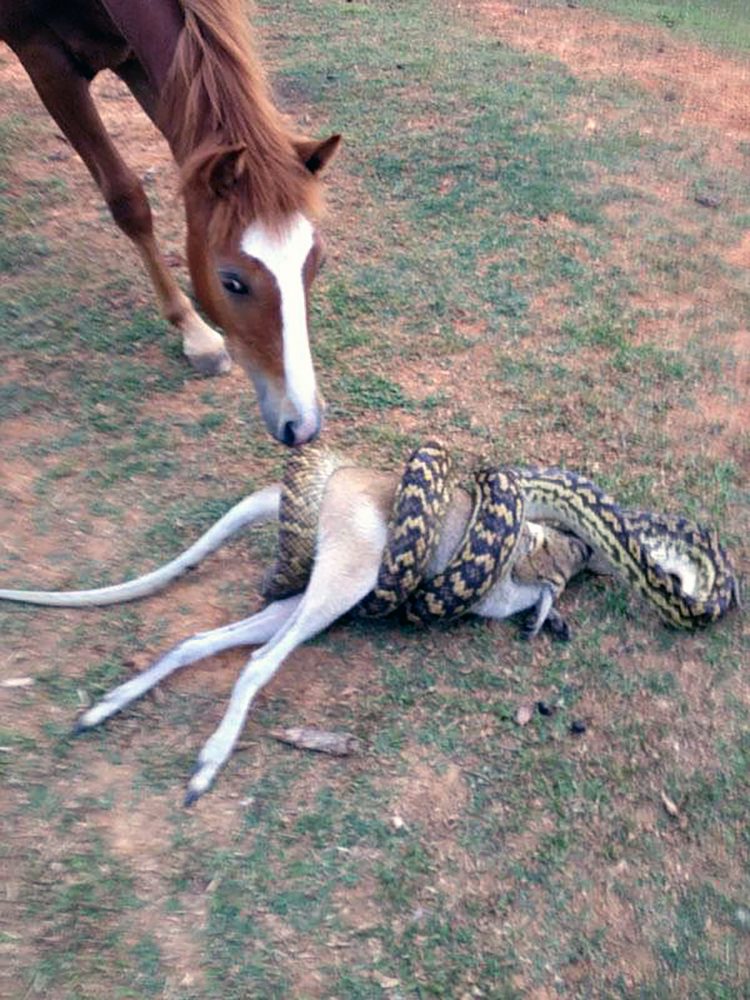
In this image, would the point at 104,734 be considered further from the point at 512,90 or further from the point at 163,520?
the point at 512,90

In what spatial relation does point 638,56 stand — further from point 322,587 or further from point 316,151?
point 322,587

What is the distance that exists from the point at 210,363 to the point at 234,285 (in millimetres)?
1427

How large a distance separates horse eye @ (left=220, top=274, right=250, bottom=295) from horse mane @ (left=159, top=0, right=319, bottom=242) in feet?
0.40

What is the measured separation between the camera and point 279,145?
3.30 m

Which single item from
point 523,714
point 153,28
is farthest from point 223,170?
point 523,714

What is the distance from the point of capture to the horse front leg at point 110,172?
172 inches

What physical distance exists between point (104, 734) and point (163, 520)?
1.04m

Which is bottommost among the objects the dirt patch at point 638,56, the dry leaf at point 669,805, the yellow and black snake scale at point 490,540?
the dry leaf at point 669,805

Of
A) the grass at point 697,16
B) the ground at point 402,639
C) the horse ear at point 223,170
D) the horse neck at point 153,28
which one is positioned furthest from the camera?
the grass at point 697,16

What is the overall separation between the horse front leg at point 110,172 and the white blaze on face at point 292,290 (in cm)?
152

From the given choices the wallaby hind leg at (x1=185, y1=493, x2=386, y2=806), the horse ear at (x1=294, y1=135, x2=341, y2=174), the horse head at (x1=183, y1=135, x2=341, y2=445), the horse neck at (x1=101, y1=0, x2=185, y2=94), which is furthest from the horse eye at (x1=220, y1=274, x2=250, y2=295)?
the horse neck at (x1=101, y1=0, x2=185, y2=94)

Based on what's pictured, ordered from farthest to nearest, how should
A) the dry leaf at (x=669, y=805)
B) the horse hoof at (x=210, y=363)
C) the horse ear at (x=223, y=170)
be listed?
the horse hoof at (x=210, y=363) < the horse ear at (x=223, y=170) < the dry leaf at (x=669, y=805)

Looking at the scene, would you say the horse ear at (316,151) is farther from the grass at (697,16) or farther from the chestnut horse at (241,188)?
the grass at (697,16)

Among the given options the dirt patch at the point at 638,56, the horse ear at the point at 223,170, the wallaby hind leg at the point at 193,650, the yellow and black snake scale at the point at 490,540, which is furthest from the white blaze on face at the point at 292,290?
the dirt patch at the point at 638,56
